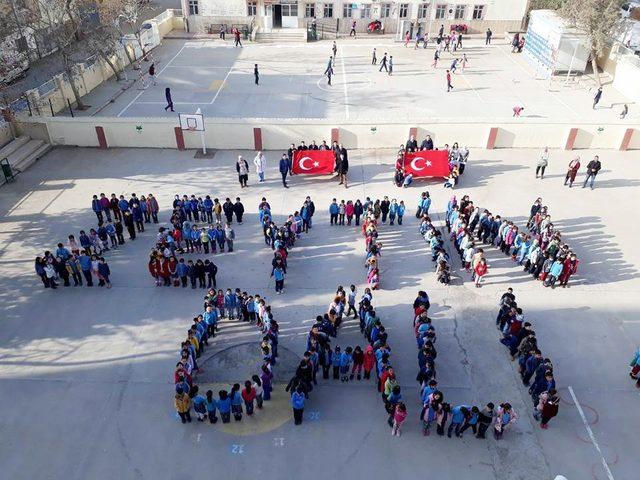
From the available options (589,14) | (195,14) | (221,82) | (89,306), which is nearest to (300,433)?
(89,306)

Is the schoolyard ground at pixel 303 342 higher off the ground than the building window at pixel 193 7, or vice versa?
the building window at pixel 193 7

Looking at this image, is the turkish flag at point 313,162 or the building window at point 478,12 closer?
the turkish flag at point 313,162

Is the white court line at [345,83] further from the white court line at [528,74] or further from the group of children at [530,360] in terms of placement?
the group of children at [530,360]

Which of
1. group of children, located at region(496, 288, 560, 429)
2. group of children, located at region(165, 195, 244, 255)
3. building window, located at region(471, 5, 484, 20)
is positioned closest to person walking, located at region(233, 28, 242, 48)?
building window, located at region(471, 5, 484, 20)

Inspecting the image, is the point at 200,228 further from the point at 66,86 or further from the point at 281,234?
the point at 66,86

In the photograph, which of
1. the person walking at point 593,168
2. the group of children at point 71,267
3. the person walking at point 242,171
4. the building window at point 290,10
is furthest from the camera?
the building window at point 290,10

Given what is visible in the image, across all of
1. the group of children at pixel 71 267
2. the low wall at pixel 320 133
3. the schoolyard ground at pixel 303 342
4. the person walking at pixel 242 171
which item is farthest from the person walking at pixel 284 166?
the group of children at pixel 71 267

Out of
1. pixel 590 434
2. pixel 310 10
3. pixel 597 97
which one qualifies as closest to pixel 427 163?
pixel 590 434
